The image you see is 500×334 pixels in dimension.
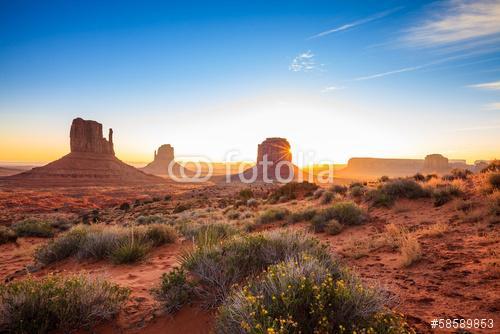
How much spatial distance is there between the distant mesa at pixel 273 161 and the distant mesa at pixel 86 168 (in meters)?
35.2

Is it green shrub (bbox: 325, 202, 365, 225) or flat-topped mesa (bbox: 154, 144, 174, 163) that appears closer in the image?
green shrub (bbox: 325, 202, 365, 225)

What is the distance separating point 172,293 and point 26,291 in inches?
74.1

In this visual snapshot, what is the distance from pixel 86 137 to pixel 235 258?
108 meters

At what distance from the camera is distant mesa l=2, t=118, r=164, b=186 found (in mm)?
74062

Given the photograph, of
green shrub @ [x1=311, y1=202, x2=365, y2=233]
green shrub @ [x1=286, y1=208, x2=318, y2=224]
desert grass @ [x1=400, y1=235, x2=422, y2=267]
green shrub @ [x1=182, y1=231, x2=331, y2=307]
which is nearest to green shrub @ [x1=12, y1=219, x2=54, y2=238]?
green shrub @ [x1=286, y1=208, x2=318, y2=224]

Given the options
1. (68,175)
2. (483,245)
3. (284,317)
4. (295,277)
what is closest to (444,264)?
(483,245)

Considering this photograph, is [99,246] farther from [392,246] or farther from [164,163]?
[164,163]

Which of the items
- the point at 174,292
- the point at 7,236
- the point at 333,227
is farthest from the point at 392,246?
the point at 7,236

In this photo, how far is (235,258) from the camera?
4480mm

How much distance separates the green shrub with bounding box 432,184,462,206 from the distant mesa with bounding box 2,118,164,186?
79091 mm

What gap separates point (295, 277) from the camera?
10.0 ft

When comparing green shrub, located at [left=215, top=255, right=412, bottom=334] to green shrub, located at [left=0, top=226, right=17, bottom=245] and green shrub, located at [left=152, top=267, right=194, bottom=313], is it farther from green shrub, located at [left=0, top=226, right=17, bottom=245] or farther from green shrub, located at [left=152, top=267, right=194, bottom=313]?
green shrub, located at [left=0, top=226, right=17, bottom=245]

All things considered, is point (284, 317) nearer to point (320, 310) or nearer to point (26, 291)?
point (320, 310)

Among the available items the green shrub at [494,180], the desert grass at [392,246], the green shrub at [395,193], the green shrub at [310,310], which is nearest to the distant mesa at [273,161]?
the green shrub at [395,193]
